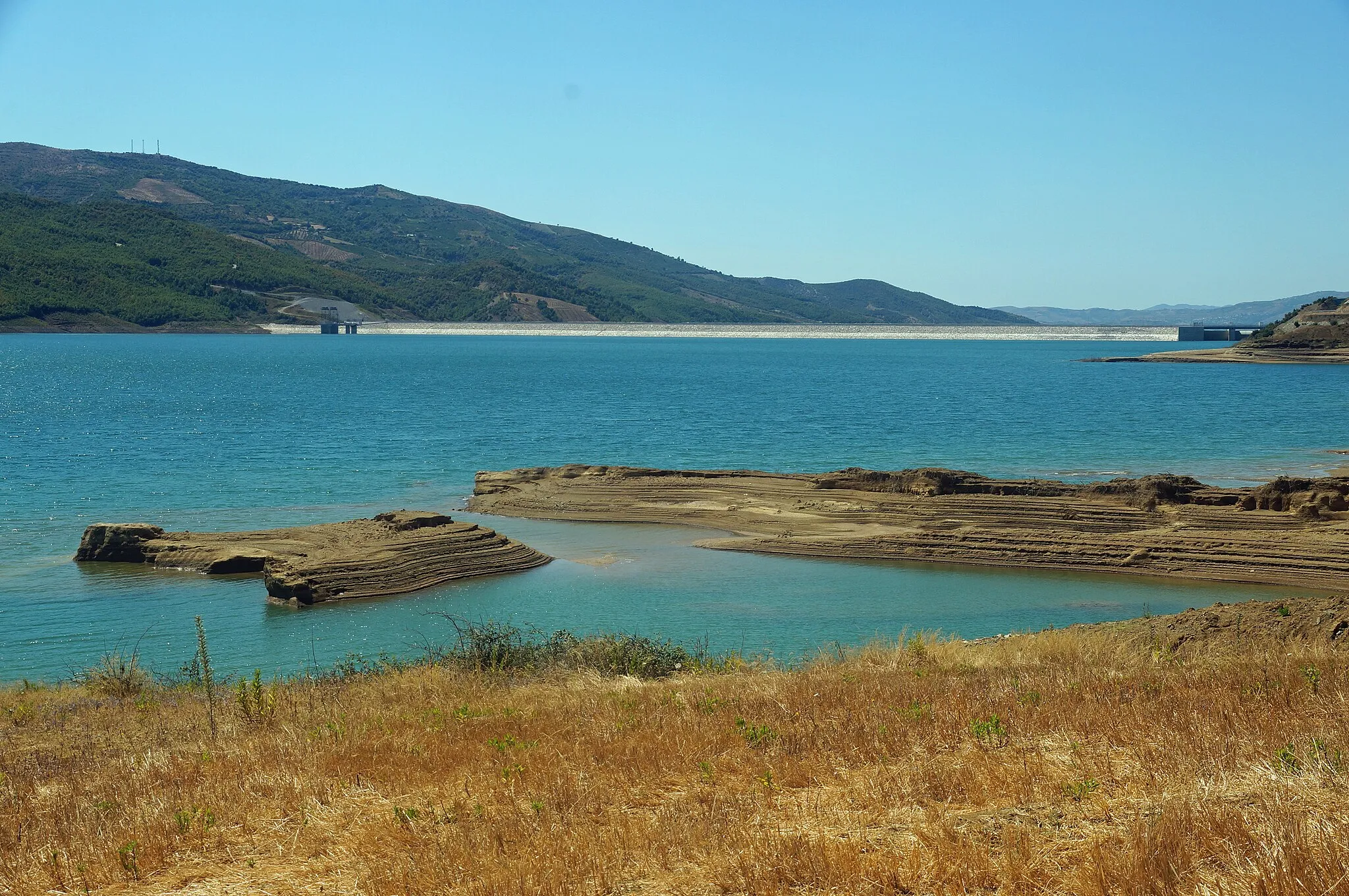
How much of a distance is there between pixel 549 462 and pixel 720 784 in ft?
129

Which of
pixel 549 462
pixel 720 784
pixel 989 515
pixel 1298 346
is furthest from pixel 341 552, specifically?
pixel 1298 346

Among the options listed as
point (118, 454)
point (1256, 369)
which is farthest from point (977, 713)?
point (1256, 369)

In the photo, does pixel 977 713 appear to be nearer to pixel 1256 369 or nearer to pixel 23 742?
pixel 23 742

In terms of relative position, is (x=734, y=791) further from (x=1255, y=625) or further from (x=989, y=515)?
(x=989, y=515)

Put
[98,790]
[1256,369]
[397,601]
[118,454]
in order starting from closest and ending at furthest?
[98,790], [397,601], [118,454], [1256,369]

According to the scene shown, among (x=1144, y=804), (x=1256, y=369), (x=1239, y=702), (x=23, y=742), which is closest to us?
(x=1144, y=804)

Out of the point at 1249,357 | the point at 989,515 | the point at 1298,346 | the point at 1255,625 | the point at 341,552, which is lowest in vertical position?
the point at 341,552

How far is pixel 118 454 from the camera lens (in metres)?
47.2

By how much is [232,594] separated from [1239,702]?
20962mm

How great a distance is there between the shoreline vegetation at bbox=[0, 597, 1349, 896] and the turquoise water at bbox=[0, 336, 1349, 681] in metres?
8.10

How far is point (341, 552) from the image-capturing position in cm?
2530

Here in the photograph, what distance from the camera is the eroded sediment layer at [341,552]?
24047 millimetres

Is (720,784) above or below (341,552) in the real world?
above

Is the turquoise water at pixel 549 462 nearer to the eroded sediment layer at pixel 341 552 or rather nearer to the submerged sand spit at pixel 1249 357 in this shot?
the eroded sediment layer at pixel 341 552
